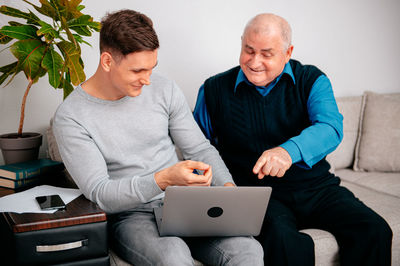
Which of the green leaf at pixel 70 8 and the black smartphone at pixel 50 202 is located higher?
the green leaf at pixel 70 8

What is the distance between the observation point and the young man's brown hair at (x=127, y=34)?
1.25m

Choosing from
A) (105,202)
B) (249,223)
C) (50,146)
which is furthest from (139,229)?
(50,146)

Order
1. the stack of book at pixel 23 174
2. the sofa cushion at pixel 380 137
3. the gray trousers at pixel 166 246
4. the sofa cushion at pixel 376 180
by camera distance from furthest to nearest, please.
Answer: the sofa cushion at pixel 380 137, the sofa cushion at pixel 376 180, the stack of book at pixel 23 174, the gray trousers at pixel 166 246

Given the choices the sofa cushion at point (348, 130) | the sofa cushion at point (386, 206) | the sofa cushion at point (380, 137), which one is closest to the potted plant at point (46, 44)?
the sofa cushion at point (386, 206)

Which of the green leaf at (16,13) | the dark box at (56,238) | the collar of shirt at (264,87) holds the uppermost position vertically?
the green leaf at (16,13)

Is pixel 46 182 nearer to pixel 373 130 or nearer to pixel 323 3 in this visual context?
pixel 373 130

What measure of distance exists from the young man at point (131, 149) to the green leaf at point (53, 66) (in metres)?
Answer: 0.21

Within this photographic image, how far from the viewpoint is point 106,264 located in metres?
1.18

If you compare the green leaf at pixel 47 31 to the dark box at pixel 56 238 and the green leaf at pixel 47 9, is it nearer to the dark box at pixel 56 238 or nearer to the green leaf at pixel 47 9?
the green leaf at pixel 47 9

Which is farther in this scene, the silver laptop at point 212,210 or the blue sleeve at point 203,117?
the blue sleeve at point 203,117

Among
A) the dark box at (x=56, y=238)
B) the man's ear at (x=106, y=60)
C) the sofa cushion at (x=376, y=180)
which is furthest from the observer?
the sofa cushion at (x=376, y=180)

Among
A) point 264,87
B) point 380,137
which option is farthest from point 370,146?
point 264,87

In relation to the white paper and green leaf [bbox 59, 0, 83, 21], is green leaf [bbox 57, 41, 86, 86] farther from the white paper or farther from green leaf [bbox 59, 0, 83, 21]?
the white paper

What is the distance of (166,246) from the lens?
3.82ft
